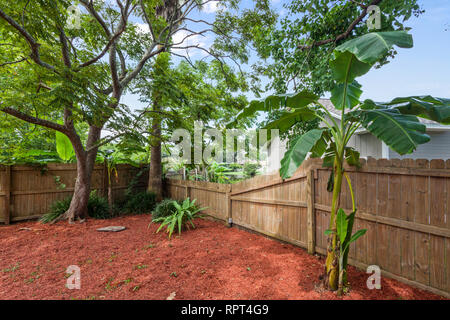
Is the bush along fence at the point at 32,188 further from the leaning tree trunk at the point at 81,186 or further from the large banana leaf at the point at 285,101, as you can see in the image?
the large banana leaf at the point at 285,101

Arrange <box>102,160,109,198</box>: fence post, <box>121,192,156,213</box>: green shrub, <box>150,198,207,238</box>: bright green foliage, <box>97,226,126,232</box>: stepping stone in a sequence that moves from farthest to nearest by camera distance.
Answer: <box>102,160,109,198</box>: fence post, <box>121,192,156,213</box>: green shrub, <box>97,226,126,232</box>: stepping stone, <box>150,198,207,238</box>: bright green foliage

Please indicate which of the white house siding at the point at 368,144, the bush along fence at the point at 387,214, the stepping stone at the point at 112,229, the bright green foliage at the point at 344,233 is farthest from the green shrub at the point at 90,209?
the white house siding at the point at 368,144

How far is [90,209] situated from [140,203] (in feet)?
4.58

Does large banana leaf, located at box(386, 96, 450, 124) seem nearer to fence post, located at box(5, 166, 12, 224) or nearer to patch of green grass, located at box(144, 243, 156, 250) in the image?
patch of green grass, located at box(144, 243, 156, 250)

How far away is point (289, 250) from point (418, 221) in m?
1.86

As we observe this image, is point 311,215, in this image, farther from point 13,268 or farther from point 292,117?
point 13,268

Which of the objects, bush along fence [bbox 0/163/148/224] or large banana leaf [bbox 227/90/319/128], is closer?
large banana leaf [bbox 227/90/319/128]

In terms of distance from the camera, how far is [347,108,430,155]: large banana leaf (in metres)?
Answer: 1.73

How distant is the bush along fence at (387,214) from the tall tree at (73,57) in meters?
4.37

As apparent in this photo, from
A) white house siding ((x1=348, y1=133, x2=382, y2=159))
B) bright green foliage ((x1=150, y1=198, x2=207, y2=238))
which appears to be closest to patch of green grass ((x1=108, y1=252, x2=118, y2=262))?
bright green foliage ((x1=150, y1=198, x2=207, y2=238))

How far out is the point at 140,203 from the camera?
677cm

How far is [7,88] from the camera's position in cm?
424

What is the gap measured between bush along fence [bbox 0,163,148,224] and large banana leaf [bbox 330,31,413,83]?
7356 mm

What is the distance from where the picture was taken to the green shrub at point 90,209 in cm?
553
